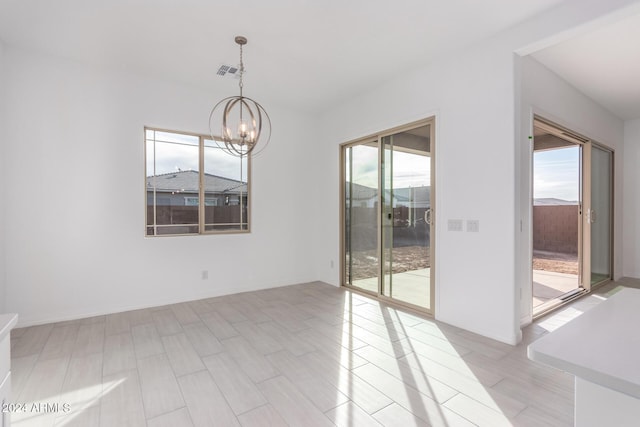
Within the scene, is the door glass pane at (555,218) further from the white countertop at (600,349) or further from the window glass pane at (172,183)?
the window glass pane at (172,183)

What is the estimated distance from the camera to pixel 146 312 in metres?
3.71

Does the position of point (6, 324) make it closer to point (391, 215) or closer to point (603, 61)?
point (391, 215)

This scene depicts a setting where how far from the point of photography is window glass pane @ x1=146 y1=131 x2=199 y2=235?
4.02 metres

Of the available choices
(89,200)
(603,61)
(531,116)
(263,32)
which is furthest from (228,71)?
(603,61)

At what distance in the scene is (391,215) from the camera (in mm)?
4059

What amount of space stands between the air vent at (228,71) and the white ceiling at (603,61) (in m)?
3.25

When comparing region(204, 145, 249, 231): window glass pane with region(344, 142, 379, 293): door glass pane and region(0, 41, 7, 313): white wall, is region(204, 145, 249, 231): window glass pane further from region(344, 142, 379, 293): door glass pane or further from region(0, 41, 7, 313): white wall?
region(0, 41, 7, 313): white wall

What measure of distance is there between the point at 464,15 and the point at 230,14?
6.50ft

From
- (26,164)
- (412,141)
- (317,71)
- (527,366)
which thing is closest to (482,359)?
(527,366)

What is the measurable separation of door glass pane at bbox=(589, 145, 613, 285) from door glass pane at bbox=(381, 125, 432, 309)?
288cm

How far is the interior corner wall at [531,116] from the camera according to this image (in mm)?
2980

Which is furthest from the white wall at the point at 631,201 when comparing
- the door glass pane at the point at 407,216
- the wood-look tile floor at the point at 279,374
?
the door glass pane at the point at 407,216

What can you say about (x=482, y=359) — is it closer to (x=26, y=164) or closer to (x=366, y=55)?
(x=366, y=55)

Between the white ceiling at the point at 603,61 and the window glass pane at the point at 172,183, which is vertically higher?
the white ceiling at the point at 603,61
